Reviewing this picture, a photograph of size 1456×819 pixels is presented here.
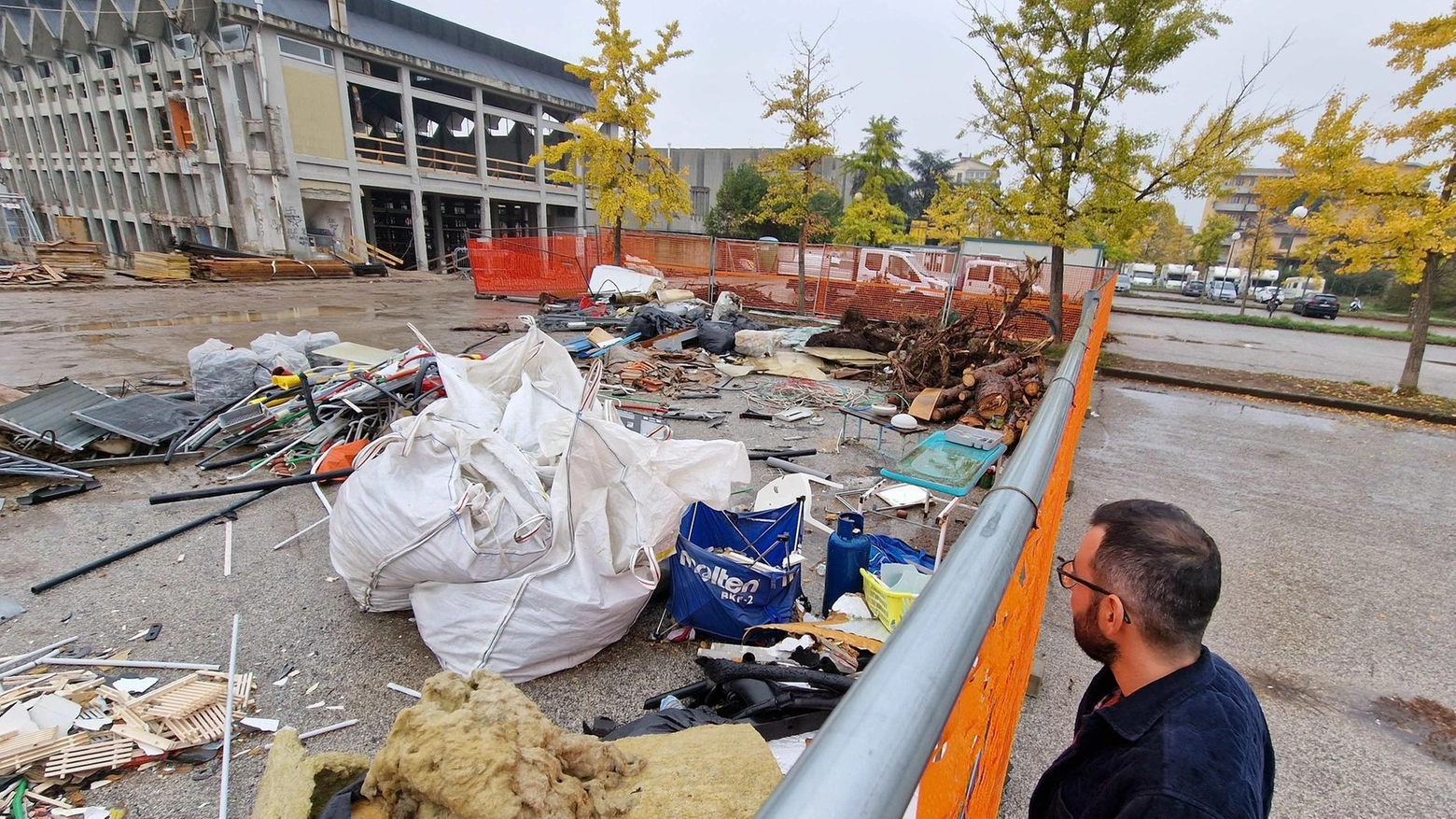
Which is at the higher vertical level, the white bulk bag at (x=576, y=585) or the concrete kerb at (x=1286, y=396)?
the white bulk bag at (x=576, y=585)

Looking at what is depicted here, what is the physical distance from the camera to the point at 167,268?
19.4 metres

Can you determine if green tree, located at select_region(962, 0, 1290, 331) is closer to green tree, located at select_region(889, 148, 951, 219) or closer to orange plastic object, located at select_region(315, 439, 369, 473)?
orange plastic object, located at select_region(315, 439, 369, 473)

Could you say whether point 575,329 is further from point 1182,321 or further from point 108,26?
point 108,26

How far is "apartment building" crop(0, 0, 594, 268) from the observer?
23766 mm

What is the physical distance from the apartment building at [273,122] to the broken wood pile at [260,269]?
8.85 ft

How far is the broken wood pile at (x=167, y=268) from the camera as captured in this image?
19.4 meters

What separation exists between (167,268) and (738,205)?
1286 inches

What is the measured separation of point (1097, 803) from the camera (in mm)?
1165

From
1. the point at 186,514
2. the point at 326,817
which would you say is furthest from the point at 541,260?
the point at 326,817

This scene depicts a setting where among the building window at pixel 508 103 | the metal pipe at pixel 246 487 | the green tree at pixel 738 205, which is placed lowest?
the metal pipe at pixel 246 487

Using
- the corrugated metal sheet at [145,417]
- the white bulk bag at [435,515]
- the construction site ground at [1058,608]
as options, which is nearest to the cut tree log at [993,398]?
the construction site ground at [1058,608]

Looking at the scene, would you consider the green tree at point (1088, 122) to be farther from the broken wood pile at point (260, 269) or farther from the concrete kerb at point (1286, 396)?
the broken wood pile at point (260, 269)

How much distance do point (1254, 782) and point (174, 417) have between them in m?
7.76

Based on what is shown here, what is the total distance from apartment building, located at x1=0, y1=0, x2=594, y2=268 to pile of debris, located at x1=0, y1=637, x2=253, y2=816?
19.0 m
